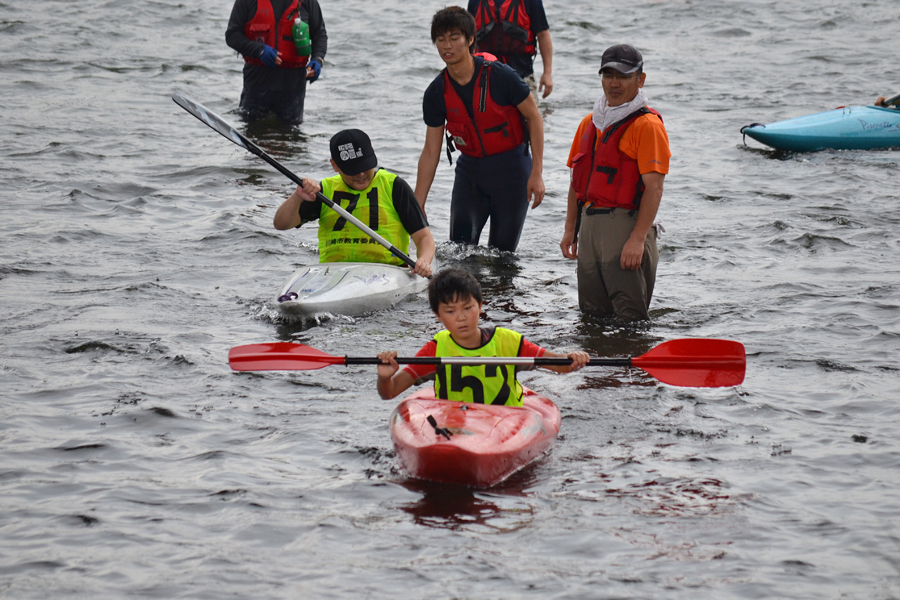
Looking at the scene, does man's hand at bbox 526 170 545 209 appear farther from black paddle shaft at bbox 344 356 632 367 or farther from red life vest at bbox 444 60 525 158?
black paddle shaft at bbox 344 356 632 367

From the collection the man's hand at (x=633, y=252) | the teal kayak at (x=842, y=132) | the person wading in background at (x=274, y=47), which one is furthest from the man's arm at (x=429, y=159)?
the teal kayak at (x=842, y=132)

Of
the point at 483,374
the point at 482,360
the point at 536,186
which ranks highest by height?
the point at 536,186

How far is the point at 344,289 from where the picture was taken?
5.83 m

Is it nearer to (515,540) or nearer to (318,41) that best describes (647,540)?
(515,540)

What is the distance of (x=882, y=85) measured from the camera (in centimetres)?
1426

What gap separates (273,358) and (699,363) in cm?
188

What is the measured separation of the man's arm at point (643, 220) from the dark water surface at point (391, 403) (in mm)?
608

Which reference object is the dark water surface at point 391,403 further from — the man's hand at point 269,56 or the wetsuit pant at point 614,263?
the man's hand at point 269,56

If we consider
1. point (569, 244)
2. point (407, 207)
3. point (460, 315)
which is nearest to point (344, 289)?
point (407, 207)

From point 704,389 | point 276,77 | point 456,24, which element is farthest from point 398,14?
point 704,389

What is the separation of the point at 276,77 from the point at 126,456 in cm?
673

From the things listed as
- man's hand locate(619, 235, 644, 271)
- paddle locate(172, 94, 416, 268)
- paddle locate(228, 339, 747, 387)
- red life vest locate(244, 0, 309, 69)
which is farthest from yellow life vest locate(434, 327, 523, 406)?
red life vest locate(244, 0, 309, 69)

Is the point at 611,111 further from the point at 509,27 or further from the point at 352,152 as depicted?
the point at 509,27

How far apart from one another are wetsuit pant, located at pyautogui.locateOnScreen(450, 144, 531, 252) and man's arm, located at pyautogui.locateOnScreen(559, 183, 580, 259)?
34.4 inches
